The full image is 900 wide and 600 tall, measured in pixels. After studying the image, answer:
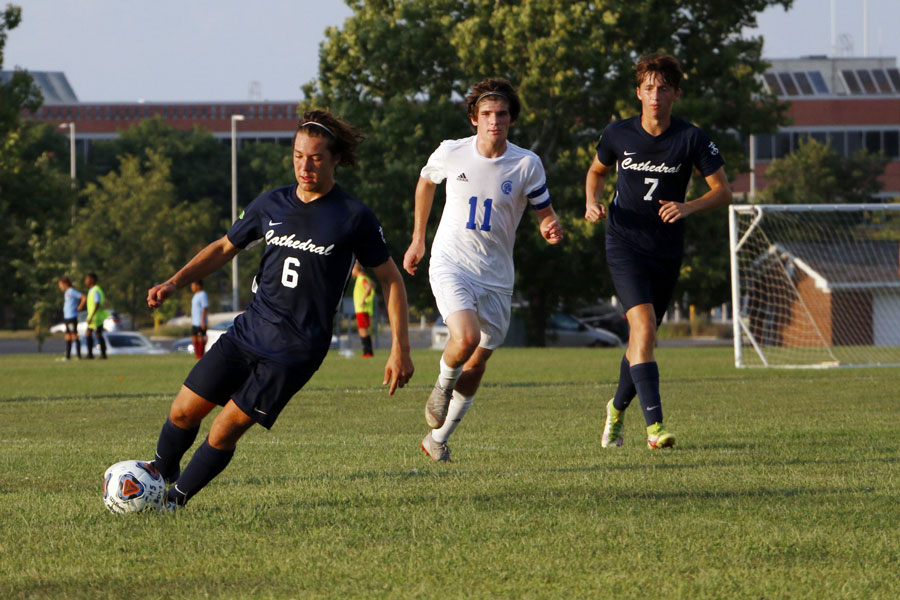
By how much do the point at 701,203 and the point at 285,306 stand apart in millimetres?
3494

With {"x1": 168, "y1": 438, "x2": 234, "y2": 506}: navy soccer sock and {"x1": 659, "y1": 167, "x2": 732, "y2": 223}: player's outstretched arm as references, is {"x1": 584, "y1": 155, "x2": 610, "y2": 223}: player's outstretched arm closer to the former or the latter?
{"x1": 659, "y1": 167, "x2": 732, "y2": 223}: player's outstretched arm

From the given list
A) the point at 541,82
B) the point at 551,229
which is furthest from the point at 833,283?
the point at 551,229

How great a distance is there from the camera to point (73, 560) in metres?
4.69

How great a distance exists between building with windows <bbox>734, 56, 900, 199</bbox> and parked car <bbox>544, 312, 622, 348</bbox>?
31.1 metres

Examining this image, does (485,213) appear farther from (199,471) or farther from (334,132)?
(199,471)

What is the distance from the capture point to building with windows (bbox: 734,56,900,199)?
7294 centimetres

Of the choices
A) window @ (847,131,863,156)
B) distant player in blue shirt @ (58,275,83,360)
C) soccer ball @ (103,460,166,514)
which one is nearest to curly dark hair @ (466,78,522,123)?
soccer ball @ (103,460,166,514)

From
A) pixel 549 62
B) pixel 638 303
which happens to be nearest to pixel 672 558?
pixel 638 303

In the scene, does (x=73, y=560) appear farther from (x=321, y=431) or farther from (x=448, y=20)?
(x=448, y=20)

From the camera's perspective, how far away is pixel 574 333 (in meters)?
44.0

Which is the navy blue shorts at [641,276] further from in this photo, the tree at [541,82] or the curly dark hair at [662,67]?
the tree at [541,82]

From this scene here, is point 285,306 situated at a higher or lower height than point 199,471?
higher

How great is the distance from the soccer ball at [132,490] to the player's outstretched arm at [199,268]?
73 cm

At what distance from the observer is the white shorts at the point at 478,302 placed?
7648 millimetres
